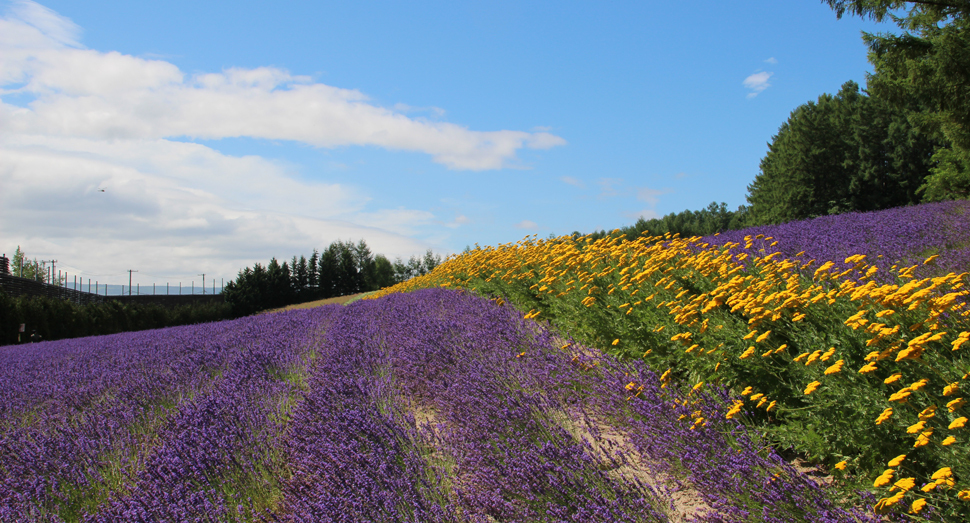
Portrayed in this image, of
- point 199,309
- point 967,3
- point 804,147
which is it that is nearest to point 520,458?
point 967,3

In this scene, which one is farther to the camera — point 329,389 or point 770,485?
point 329,389

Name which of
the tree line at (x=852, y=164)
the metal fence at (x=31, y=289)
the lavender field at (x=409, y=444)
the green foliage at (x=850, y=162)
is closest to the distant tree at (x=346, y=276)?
the metal fence at (x=31, y=289)

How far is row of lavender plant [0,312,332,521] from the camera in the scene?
2.55m

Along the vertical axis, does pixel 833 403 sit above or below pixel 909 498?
above

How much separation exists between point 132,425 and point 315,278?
157ft

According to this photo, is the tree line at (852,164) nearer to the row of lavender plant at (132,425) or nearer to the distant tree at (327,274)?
the row of lavender plant at (132,425)

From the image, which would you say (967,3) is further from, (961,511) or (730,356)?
(961,511)

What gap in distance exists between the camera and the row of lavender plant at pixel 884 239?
6.44 meters

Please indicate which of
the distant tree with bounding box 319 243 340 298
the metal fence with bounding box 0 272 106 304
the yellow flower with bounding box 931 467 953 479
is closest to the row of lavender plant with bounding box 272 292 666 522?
the yellow flower with bounding box 931 467 953 479

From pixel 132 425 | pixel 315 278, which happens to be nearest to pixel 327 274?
pixel 315 278

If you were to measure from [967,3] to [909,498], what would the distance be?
9.85 metres

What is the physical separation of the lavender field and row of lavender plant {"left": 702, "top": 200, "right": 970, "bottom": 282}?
379 centimetres

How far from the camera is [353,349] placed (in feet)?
13.7

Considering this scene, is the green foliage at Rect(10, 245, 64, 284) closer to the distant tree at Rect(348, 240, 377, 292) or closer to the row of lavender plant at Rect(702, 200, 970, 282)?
the distant tree at Rect(348, 240, 377, 292)
